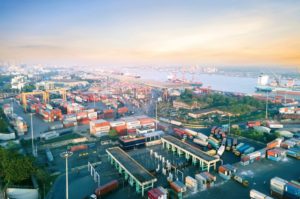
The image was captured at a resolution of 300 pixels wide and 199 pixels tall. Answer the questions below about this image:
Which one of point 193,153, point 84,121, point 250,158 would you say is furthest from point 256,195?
point 84,121

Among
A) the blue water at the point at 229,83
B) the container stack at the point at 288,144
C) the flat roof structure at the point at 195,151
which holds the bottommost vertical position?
the container stack at the point at 288,144

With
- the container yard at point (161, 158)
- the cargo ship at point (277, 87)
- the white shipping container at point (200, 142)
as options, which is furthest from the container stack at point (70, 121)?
the cargo ship at point (277, 87)

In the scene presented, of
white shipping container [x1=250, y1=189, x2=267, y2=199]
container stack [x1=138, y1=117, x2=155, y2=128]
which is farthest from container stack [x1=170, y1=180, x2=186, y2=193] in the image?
container stack [x1=138, y1=117, x2=155, y2=128]

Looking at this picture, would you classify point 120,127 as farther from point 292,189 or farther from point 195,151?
point 292,189

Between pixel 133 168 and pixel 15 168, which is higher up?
pixel 15 168

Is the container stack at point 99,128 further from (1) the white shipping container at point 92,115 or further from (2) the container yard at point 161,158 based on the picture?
(1) the white shipping container at point 92,115

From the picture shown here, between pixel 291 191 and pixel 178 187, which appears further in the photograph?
pixel 178 187

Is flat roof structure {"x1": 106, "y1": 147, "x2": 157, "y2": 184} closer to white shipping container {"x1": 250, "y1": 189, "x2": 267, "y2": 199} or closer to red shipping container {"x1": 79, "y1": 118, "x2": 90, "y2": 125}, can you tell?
white shipping container {"x1": 250, "y1": 189, "x2": 267, "y2": 199}
